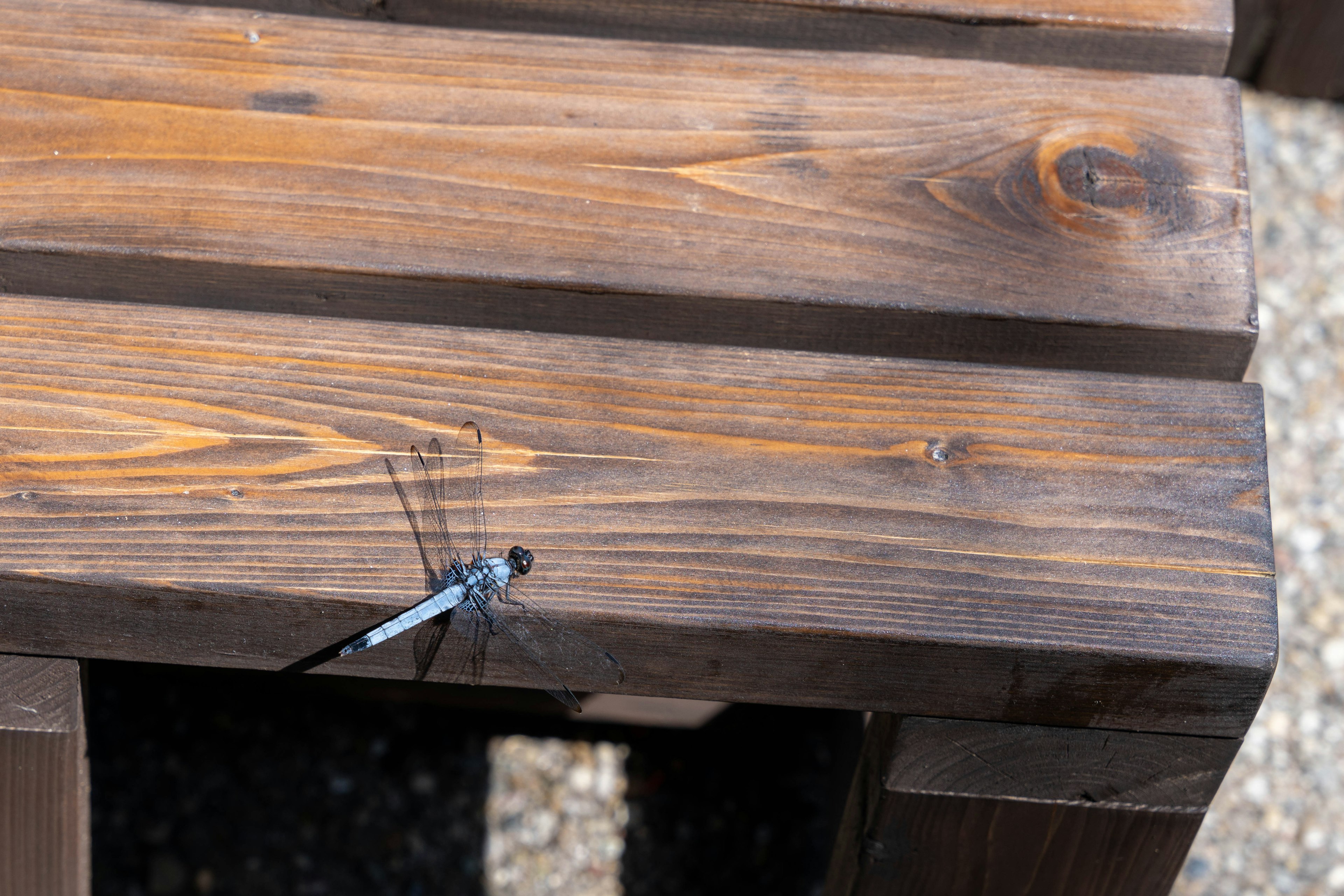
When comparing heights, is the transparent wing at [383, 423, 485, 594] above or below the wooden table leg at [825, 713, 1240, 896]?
above

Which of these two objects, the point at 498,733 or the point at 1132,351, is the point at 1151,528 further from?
the point at 498,733

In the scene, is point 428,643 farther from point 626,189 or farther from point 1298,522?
point 1298,522

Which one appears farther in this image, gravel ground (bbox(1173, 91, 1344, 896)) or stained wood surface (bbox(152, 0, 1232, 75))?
gravel ground (bbox(1173, 91, 1344, 896))

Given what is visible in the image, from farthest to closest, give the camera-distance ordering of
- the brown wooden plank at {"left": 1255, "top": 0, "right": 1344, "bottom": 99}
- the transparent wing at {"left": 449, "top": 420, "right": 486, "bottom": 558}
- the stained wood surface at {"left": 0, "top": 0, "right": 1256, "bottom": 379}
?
1. the brown wooden plank at {"left": 1255, "top": 0, "right": 1344, "bottom": 99}
2. the stained wood surface at {"left": 0, "top": 0, "right": 1256, "bottom": 379}
3. the transparent wing at {"left": 449, "top": 420, "right": 486, "bottom": 558}

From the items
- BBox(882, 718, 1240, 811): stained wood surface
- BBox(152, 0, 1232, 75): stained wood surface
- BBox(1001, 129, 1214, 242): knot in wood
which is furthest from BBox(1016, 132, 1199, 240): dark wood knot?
BBox(882, 718, 1240, 811): stained wood surface

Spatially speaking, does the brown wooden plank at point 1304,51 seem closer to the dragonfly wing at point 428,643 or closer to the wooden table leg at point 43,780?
the dragonfly wing at point 428,643

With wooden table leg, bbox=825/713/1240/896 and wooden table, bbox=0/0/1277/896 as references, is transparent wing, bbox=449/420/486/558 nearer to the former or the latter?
wooden table, bbox=0/0/1277/896

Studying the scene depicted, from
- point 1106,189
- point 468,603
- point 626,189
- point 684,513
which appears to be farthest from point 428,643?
point 1106,189
